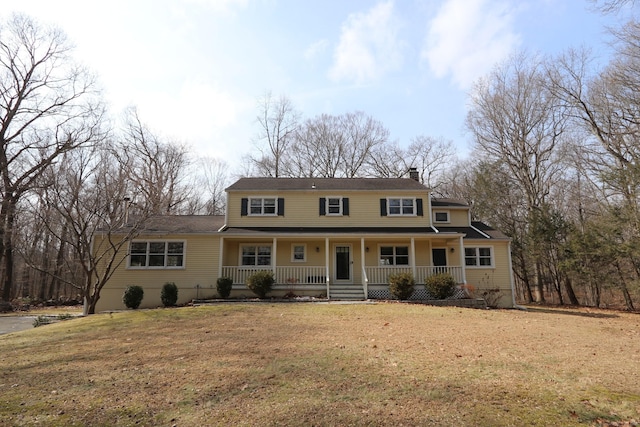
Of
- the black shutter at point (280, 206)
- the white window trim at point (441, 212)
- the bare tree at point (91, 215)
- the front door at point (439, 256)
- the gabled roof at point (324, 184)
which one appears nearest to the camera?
the bare tree at point (91, 215)

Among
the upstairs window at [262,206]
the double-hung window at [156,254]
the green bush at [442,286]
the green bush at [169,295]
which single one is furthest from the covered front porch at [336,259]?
the green bush at [169,295]

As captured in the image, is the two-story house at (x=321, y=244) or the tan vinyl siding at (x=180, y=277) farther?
the two-story house at (x=321, y=244)

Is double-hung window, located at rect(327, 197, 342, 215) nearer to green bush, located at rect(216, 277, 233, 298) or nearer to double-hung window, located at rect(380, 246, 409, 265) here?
double-hung window, located at rect(380, 246, 409, 265)

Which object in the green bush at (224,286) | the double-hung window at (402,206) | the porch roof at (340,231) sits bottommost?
the green bush at (224,286)

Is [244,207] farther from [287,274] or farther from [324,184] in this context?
[324,184]

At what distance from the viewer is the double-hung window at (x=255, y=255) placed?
18.7 meters

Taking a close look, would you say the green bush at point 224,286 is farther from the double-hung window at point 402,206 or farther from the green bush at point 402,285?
the double-hung window at point 402,206

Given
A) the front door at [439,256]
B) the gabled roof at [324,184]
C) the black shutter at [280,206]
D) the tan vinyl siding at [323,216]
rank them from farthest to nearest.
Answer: the gabled roof at [324,184], the black shutter at [280,206], the tan vinyl siding at [323,216], the front door at [439,256]

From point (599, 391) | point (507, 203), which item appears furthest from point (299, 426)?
point (507, 203)

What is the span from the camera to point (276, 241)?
18234 millimetres

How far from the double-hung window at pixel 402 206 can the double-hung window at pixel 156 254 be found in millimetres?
10877

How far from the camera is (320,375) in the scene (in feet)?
17.7

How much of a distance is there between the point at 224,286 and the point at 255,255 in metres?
2.89

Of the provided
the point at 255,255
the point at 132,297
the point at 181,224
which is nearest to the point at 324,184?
the point at 255,255
